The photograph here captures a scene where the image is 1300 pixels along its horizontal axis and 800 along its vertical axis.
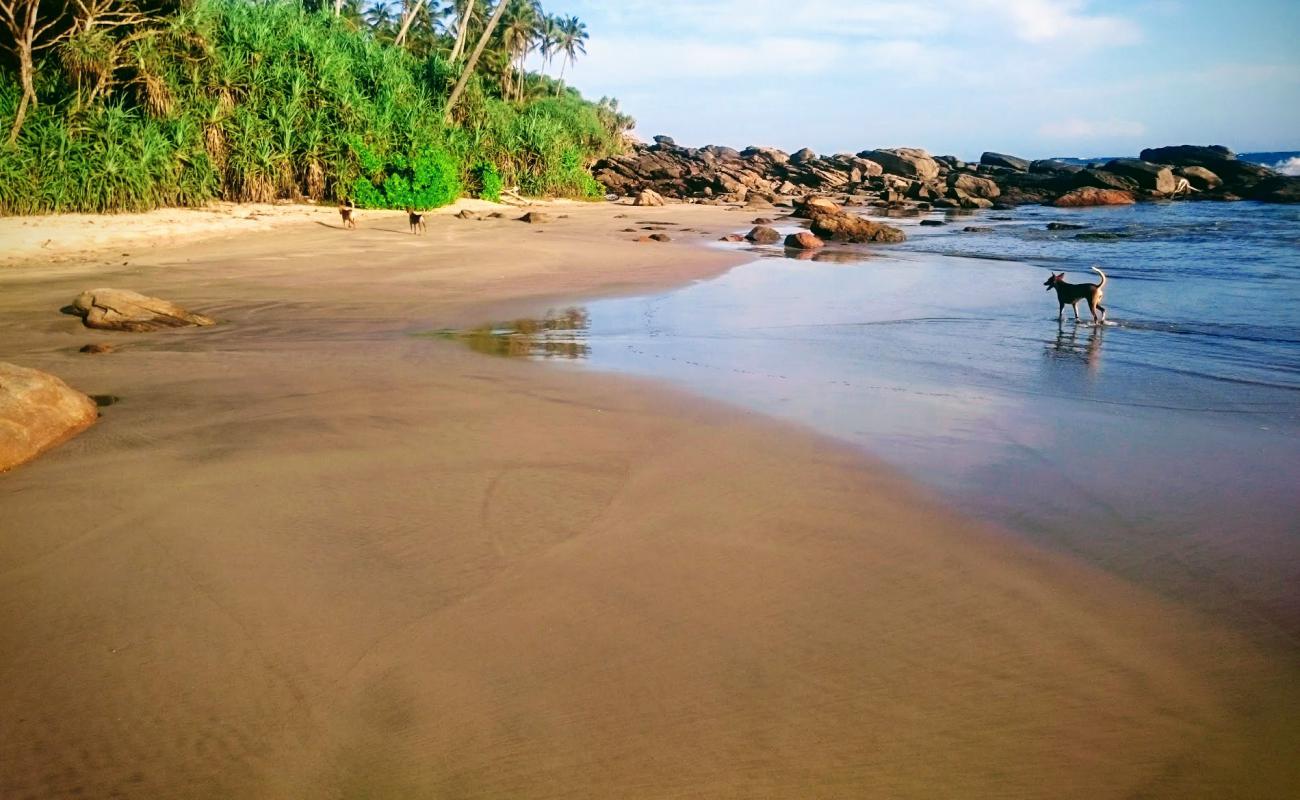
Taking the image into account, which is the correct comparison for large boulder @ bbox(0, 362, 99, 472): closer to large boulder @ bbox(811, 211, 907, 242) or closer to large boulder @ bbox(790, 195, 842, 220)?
large boulder @ bbox(811, 211, 907, 242)

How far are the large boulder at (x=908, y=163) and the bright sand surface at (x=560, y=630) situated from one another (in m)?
59.0

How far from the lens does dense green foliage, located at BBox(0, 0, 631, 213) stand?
14.7m

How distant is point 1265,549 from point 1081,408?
93.4 inches

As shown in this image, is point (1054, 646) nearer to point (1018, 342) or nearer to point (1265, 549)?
point (1265, 549)

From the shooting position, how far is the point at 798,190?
2008 inches

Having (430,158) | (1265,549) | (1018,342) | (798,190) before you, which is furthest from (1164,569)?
(798,190)

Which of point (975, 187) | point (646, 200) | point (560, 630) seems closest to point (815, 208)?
point (646, 200)

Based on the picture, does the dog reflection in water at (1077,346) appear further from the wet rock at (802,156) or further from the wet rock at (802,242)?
the wet rock at (802,156)

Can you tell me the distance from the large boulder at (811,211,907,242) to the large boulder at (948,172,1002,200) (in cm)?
2351

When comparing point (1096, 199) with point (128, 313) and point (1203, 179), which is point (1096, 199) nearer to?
point (1203, 179)

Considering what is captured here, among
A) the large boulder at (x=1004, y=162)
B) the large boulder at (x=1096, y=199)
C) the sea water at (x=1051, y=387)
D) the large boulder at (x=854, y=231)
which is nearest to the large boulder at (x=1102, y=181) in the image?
the large boulder at (x=1096, y=199)

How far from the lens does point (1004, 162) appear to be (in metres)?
54.9

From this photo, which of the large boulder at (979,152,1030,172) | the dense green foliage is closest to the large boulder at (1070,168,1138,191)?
the large boulder at (979,152,1030,172)

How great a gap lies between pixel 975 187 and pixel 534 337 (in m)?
40.6
